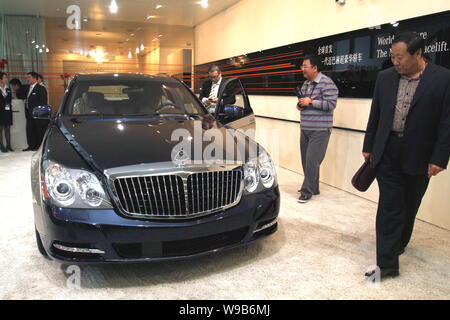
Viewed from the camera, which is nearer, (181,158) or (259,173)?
(181,158)

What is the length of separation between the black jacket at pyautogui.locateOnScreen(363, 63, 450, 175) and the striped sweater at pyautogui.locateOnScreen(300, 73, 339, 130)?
147 cm

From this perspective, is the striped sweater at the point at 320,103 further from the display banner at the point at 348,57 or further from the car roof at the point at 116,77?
the car roof at the point at 116,77

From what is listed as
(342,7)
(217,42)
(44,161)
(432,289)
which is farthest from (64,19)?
(432,289)

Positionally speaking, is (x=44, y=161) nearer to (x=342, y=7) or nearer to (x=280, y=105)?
(x=342, y=7)

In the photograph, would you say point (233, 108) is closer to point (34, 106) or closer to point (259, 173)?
point (259, 173)

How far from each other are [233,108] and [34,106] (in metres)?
5.01

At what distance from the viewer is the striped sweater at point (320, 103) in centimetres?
376

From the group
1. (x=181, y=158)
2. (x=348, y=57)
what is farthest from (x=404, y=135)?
(x=348, y=57)

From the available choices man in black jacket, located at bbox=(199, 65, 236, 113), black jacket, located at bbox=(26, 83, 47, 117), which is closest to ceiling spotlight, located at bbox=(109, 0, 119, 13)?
black jacket, located at bbox=(26, 83, 47, 117)

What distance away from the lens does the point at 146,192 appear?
6.60ft

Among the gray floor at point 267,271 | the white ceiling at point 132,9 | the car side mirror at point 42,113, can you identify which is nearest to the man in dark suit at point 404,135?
the gray floor at point 267,271

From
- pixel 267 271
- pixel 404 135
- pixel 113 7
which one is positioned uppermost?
pixel 113 7

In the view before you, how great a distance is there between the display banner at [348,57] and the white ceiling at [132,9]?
5.81 ft

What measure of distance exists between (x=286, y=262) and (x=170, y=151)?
1.08 meters
